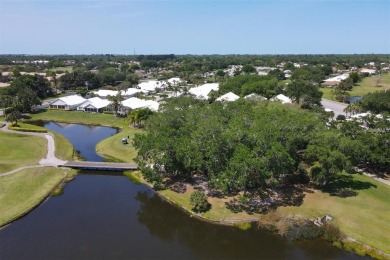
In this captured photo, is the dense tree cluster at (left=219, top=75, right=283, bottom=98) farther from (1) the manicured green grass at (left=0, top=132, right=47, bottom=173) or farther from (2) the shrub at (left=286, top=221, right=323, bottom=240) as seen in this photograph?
(2) the shrub at (left=286, top=221, right=323, bottom=240)

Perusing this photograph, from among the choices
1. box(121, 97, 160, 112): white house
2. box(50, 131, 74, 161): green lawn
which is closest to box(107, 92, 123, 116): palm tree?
box(121, 97, 160, 112): white house

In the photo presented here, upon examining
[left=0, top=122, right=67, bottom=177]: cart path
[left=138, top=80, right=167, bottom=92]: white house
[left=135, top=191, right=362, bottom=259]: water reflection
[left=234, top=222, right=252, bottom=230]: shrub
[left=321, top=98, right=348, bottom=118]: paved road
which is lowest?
[left=135, top=191, right=362, bottom=259]: water reflection

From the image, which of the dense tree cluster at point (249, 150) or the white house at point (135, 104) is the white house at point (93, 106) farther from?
the dense tree cluster at point (249, 150)

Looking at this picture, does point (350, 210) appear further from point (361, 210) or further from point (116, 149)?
point (116, 149)

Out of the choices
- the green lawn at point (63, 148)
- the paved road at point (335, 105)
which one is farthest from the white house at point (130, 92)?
the paved road at point (335, 105)

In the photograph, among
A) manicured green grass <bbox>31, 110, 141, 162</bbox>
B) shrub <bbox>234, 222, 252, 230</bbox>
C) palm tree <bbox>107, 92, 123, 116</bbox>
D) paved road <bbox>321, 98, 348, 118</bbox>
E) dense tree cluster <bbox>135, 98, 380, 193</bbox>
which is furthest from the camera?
paved road <bbox>321, 98, 348, 118</bbox>

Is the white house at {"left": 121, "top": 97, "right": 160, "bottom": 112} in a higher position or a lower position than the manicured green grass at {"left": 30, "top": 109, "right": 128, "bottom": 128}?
higher

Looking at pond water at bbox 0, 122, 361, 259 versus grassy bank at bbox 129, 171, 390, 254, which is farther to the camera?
grassy bank at bbox 129, 171, 390, 254
